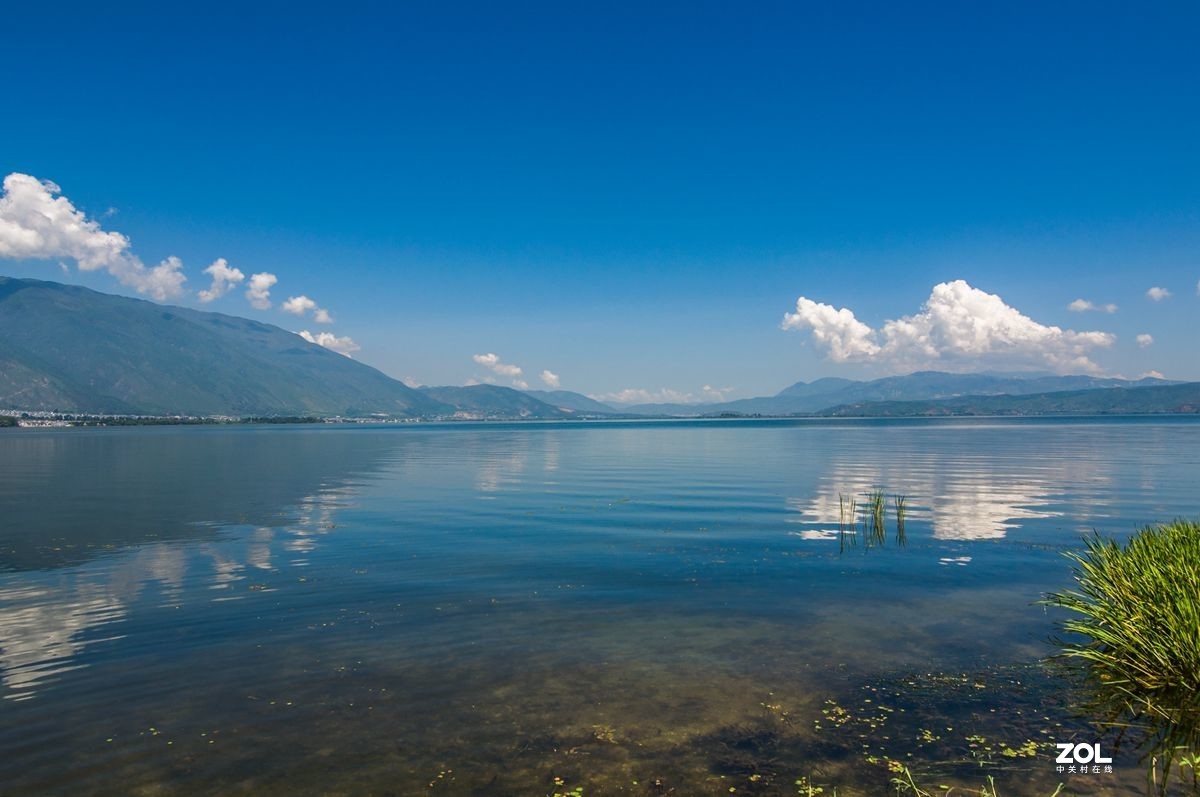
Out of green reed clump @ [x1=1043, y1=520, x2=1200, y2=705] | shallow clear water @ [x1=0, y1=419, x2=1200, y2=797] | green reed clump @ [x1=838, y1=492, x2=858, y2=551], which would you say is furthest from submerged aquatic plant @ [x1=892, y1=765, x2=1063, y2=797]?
green reed clump @ [x1=838, y1=492, x2=858, y2=551]

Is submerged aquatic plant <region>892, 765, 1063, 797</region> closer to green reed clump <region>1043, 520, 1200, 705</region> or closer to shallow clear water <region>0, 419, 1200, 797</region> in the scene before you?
shallow clear water <region>0, 419, 1200, 797</region>

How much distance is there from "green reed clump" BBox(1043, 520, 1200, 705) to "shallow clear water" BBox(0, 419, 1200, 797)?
180 centimetres

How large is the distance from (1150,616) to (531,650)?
1425cm

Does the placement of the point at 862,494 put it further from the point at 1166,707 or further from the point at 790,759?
the point at 790,759

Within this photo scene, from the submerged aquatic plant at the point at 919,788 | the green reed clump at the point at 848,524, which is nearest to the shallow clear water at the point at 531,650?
the submerged aquatic plant at the point at 919,788

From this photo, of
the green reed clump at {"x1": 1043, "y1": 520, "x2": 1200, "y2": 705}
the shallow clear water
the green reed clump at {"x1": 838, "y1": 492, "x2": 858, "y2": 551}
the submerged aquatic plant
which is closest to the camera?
the submerged aquatic plant

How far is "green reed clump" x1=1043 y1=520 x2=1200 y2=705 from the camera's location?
13445mm

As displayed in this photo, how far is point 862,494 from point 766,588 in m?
31.0

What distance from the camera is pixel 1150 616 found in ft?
47.8

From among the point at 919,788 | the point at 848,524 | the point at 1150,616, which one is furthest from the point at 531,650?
the point at 848,524

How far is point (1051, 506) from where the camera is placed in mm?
45094

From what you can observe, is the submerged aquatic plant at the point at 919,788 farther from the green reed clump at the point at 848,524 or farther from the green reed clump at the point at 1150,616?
the green reed clump at the point at 848,524

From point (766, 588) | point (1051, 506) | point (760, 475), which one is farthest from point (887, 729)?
point (760, 475)

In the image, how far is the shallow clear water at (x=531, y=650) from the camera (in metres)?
12.4
